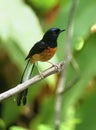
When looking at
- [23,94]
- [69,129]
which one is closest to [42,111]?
[69,129]

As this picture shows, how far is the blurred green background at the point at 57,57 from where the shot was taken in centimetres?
113

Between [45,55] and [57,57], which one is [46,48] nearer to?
[45,55]

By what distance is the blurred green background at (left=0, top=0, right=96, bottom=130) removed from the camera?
113cm

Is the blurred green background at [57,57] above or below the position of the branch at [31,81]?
above

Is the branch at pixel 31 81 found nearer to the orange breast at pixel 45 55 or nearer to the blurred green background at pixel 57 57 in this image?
the orange breast at pixel 45 55

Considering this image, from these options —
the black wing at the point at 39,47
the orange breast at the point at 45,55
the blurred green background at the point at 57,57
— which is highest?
the blurred green background at the point at 57,57

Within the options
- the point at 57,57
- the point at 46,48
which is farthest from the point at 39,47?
the point at 57,57

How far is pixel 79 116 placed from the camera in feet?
4.57

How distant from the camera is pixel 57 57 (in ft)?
3.29

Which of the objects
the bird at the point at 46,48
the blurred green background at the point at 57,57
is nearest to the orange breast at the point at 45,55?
the bird at the point at 46,48

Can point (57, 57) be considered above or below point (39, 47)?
above

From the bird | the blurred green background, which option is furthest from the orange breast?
the blurred green background

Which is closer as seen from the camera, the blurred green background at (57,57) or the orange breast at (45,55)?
the orange breast at (45,55)

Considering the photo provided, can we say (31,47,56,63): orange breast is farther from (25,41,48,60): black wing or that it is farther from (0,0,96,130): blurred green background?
(0,0,96,130): blurred green background
